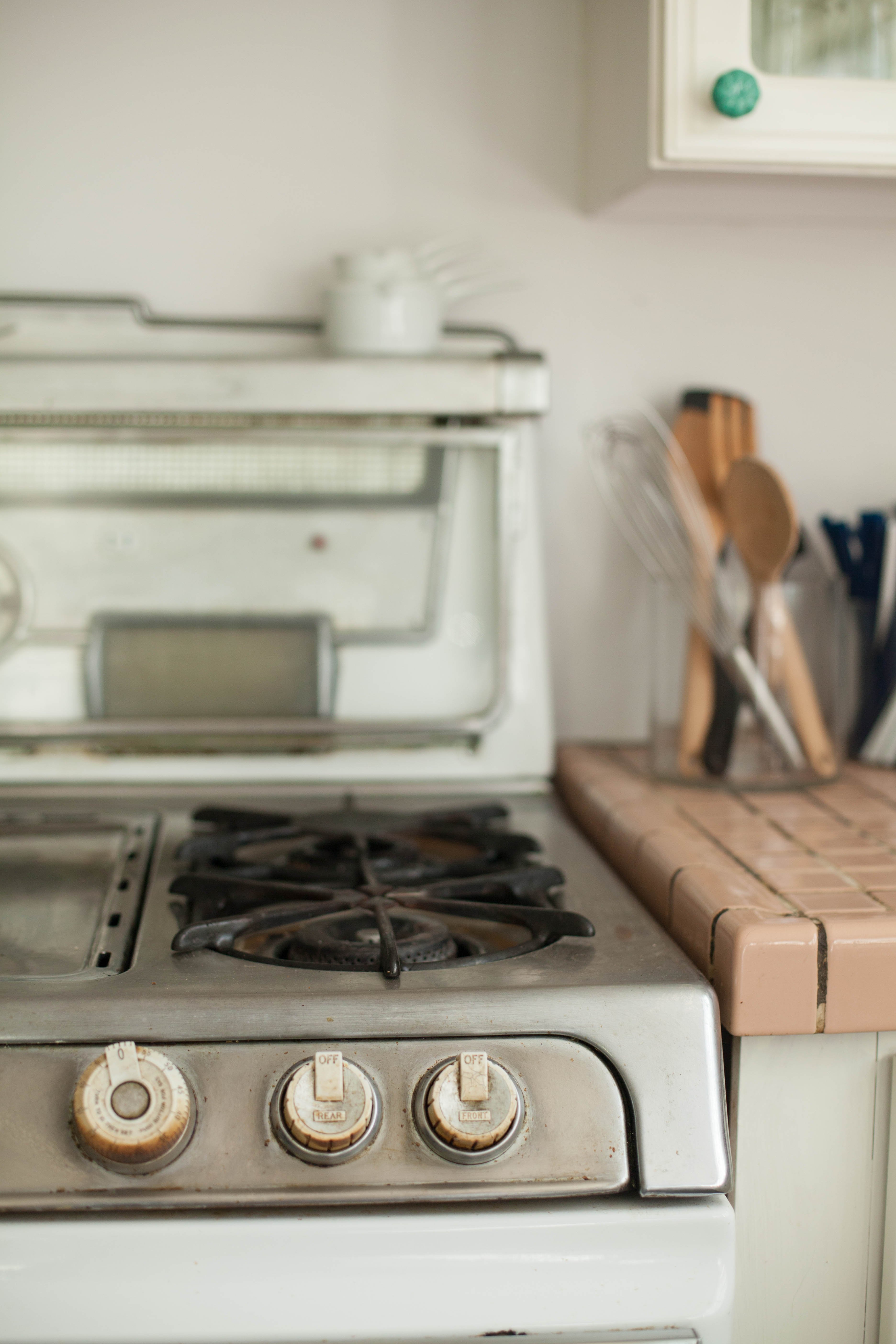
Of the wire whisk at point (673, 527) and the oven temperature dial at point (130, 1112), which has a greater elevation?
the wire whisk at point (673, 527)

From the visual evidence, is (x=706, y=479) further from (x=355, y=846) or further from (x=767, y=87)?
(x=355, y=846)

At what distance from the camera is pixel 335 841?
0.92 m

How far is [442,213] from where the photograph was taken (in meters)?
1.22

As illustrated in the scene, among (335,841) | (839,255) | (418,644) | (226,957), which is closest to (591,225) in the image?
(839,255)

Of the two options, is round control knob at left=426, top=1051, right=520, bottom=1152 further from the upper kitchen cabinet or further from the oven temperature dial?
the upper kitchen cabinet

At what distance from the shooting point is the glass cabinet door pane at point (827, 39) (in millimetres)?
952

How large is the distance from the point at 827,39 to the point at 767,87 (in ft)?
0.26

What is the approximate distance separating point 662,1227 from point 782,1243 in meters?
0.14

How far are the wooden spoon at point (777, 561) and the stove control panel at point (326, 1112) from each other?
63 centimetres

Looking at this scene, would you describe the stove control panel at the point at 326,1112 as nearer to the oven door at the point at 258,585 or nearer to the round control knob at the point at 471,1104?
the round control knob at the point at 471,1104

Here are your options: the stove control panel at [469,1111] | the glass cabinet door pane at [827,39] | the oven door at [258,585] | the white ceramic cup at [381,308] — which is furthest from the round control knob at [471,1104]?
the glass cabinet door pane at [827,39]

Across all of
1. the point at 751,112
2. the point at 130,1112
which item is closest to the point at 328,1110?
the point at 130,1112

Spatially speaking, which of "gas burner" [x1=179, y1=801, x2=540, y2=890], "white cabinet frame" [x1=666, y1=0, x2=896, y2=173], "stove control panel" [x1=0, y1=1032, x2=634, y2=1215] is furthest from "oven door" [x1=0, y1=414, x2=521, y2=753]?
"stove control panel" [x1=0, y1=1032, x2=634, y2=1215]

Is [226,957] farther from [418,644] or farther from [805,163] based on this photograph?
[805,163]
